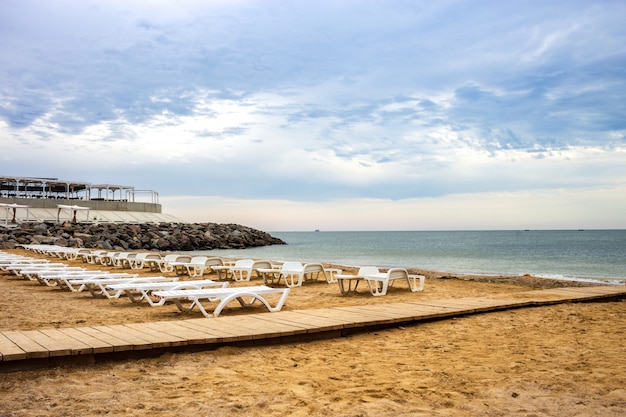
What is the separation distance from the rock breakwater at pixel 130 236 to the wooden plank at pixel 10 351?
26.1 meters

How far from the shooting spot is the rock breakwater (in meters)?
30.0

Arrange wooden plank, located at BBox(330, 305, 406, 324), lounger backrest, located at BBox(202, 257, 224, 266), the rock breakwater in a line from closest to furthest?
wooden plank, located at BBox(330, 305, 406, 324) < lounger backrest, located at BBox(202, 257, 224, 266) < the rock breakwater

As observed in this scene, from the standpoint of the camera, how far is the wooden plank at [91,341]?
4.47m

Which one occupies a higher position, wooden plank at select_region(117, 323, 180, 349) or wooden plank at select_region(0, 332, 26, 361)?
wooden plank at select_region(0, 332, 26, 361)

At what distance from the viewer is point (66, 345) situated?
449 cm

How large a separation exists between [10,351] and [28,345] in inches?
9.7

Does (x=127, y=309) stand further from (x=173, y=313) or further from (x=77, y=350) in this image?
(x=77, y=350)

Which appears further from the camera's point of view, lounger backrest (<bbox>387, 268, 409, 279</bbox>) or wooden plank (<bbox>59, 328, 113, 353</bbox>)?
lounger backrest (<bbox>387, 268, 409, 279</bbox>)

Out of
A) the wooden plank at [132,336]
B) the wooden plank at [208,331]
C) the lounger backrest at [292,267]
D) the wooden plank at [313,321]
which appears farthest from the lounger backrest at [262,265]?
the wooden plank at [132,336]

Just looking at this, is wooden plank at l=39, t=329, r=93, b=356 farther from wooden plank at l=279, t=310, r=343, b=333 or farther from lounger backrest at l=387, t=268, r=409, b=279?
lounger backrest at l=387, t=268, r=409, b=279

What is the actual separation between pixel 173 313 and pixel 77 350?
10.7ft

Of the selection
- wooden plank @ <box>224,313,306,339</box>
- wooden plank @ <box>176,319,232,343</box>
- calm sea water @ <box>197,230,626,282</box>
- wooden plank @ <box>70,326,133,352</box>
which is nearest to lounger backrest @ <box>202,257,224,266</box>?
wooden plank @ <box>224,313,306,339</box>

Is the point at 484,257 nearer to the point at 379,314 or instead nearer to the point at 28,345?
the point at 379,314

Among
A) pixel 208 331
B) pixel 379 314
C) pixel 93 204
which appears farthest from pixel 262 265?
pixel 93 204
